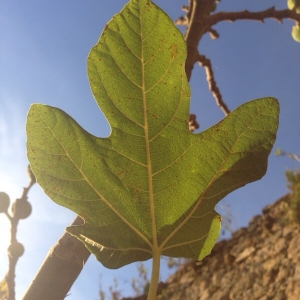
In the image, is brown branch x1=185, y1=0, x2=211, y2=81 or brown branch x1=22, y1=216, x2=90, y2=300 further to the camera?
brown branch x1=185, y1=0, x2=211, y2=81

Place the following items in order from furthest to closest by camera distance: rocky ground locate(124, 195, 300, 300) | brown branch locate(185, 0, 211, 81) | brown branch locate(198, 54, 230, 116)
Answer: rocky ground locate(124, 195, 300, 300)
brown branch locate(198, 54, 230, 116)
brown branch locate(185, 0, 211, 81)

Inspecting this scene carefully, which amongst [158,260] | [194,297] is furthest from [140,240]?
[194,297]

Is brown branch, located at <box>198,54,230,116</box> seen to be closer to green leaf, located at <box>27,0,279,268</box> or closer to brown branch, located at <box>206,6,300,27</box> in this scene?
brown branch, located at <box>206,6,300,27</box>

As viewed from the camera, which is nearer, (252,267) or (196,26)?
(196,26)

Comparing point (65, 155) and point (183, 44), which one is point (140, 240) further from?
point (183, 44)

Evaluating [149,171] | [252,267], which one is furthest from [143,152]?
[252,267]

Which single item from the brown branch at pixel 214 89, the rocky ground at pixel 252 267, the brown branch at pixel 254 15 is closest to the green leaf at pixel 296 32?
the brown branch at pixel 254 15

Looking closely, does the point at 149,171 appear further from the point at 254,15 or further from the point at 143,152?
the point at 254,15

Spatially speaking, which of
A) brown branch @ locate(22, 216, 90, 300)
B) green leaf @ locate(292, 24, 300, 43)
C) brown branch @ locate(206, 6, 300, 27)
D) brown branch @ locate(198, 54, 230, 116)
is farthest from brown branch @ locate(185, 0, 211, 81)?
brown branch @ locate(22, 216, 90, 300)
